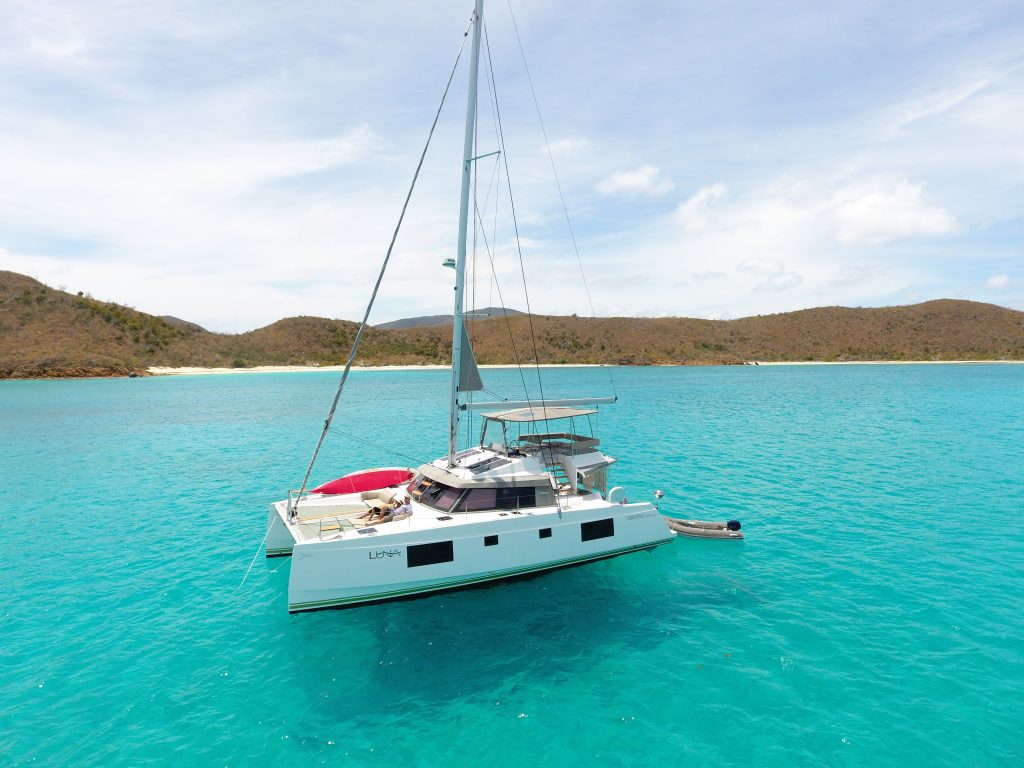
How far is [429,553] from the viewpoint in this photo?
1184 cm

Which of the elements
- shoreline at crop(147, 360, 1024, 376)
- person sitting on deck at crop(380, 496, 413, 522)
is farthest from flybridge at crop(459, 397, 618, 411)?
shoreline at crop(147, 360, 1024, 376)

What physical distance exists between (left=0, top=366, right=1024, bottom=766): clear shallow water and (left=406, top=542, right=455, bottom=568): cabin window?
5.11 ft

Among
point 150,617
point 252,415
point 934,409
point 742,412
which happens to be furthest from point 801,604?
point 252,415

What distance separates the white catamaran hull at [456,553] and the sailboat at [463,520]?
0.9 inches

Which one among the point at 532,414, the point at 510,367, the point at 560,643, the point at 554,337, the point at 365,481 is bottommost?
the point at 560,643

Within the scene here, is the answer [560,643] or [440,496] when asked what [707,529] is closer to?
[560,643]

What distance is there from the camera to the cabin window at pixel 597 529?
13344 mm

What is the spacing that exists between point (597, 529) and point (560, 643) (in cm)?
320

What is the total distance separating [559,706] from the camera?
9.23 m

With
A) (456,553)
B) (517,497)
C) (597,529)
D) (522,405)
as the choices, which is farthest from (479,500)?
(522,405)

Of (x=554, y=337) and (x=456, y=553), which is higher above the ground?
(x=554, y=337)

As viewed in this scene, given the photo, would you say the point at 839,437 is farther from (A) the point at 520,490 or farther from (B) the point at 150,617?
(B) the point at 150,617

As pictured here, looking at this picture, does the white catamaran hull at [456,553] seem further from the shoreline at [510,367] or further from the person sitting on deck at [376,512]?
the shoreline at [510,367]

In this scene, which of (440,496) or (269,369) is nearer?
(440,496)
